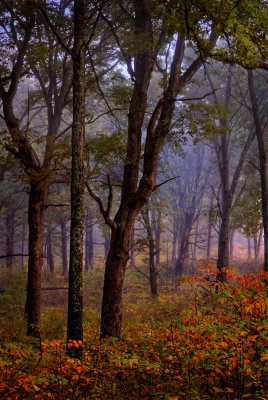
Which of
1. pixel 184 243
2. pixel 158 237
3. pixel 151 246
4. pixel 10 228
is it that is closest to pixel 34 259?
pixel 151 246

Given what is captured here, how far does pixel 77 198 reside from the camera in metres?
6.78

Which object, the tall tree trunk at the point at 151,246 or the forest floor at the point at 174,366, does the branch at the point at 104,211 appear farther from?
the tall tree trunk at the point at 151,246

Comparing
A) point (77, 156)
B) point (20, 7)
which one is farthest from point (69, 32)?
point (77, 156)

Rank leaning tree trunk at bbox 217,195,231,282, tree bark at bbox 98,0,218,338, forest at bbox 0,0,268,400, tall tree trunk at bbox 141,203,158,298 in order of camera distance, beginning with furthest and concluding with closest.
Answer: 1. tall tree trunk at bbox 141,203,158,298
2. leaning tree trunk at bbox 217,195,231,282
3. tree bark at bbox 98,0,218,338
4. forest at bbox 0,0,268,400

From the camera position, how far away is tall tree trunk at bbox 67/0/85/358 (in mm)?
6559

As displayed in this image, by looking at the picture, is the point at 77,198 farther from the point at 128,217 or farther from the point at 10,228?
the point at 10,228

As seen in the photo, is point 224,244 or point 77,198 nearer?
point 77,198

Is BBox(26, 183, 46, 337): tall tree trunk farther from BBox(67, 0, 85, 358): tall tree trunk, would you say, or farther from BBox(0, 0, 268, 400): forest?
BBox(67, 0, 85, 358): tall tree trunk

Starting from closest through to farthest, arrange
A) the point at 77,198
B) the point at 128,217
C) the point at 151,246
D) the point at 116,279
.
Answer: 1. the point at 77,198
2. the point at 116,279
3. the point at 128,217
4. the point at 151,246

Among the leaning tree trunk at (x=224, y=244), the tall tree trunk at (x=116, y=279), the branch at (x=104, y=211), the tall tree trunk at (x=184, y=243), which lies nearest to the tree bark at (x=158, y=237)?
the tall tree trunk at (x=184, y=243)

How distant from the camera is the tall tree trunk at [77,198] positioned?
6.56 meters

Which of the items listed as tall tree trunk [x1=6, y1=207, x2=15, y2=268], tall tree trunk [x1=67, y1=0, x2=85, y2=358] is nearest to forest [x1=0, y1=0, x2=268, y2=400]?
tall tree trunk [x1=67, y1=0, x2=85, y2=358]

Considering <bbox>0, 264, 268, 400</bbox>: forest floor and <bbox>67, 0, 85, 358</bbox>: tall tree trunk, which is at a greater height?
<bbox>67, 0, 85, 358</bbox>: tall tree trunk

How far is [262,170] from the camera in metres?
12.5
